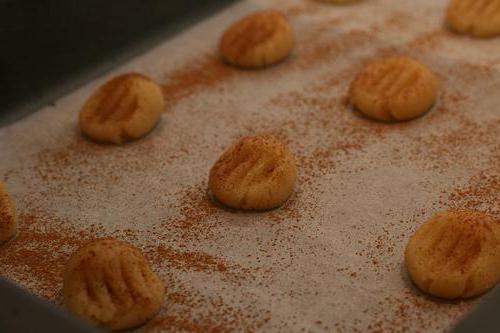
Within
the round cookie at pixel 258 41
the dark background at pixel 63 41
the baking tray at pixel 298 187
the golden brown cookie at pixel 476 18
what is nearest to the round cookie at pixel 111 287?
the baking tray at pixel 298 187

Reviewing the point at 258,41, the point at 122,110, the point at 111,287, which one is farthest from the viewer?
the point at 258,41

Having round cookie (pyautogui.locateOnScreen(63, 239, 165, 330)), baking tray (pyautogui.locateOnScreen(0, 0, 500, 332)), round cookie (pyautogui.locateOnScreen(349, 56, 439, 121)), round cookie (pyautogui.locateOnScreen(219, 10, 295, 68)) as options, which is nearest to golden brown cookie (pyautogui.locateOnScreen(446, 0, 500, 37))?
baking tray (pyautogui.locateOnScreen(0, 0, 500, 332))

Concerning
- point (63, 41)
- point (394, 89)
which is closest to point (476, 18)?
point (394, 89)

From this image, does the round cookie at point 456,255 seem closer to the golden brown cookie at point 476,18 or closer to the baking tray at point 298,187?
the baking tray at point 298,187

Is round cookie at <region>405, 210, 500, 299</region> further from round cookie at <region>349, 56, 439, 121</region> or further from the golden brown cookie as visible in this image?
the golden brown cookie

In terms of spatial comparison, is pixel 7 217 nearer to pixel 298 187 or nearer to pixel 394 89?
pixel 298 187

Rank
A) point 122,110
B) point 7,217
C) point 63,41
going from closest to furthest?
point 7,217, point 122,110, point 63,41
